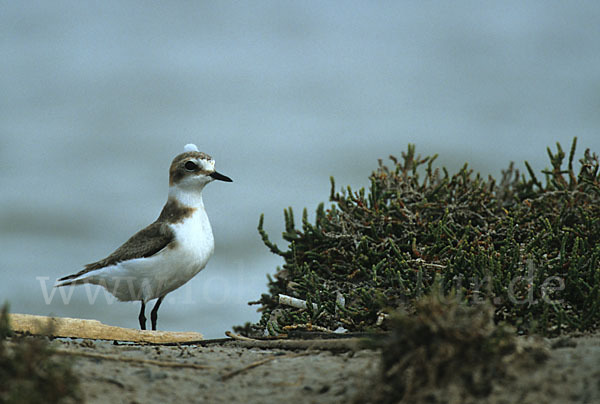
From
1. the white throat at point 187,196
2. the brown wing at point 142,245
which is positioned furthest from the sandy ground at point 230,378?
the white throat at point 187,196

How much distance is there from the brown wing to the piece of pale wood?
0.97 meters

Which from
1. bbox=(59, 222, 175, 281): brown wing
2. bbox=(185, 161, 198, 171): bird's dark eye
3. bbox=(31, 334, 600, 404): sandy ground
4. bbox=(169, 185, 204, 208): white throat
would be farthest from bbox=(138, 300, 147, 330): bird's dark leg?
bbox=(31, 334, 600, 404): sandy ground

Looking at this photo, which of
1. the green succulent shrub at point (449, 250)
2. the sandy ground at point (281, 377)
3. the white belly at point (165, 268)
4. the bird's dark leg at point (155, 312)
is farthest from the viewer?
the bird's dark leg at point (155, 312)

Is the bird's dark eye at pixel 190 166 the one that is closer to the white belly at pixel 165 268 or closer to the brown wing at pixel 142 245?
the white belly at pixel 165 268

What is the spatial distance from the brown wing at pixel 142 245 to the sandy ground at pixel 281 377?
1754 millimetres

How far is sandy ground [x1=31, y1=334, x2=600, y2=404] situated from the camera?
3.36m

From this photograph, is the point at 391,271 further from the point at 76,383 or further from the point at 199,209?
the point at 76,383

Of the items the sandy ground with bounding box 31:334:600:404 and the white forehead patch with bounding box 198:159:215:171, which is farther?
the white forehead patch with bounding box 198:159:215:171

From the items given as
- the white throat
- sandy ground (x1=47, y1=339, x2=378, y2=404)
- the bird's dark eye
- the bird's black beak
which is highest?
the bird's dark eye

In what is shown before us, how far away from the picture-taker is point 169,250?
6727 mm

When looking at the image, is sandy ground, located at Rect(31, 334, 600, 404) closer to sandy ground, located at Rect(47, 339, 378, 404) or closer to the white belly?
sandy ground, located at Rect(47, 339, 378, 404)

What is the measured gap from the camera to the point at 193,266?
6898mm

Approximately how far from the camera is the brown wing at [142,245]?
680 cm

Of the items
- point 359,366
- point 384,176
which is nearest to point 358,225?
point 384,176
